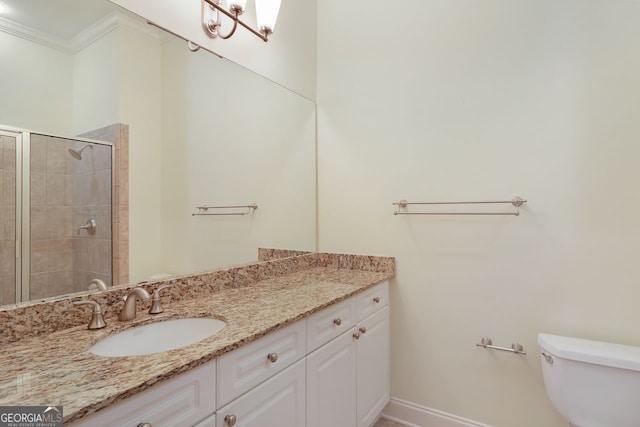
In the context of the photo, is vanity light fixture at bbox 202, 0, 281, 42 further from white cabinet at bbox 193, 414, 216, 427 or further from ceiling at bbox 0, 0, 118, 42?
white cabinet at bbox 193, 414, 216, 427

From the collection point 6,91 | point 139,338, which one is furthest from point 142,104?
point 139,338

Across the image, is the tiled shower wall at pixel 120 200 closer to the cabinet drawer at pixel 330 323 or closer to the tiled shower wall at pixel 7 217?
the tiled shower wall at pixel 7 217

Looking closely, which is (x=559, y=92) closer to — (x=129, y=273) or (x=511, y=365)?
(x=511, y=365)

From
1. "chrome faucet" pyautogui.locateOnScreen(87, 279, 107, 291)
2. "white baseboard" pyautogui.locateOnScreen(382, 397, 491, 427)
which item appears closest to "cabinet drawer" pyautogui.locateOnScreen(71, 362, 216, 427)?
"chrome faucet" pyautogui.locateOnScreen(87, 279, 107, 291)

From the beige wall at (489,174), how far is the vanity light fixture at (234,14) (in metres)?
0.67

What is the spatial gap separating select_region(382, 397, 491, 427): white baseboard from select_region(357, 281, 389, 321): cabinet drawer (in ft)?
1.99

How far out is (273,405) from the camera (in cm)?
105

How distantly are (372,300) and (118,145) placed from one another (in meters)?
1.37

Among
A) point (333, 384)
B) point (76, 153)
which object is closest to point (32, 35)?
point (76, 153)

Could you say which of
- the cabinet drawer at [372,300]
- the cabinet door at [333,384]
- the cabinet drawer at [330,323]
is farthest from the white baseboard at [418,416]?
the cabinet drawer at [330,323]

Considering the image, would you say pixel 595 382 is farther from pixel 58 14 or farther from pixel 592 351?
pixel 58 14

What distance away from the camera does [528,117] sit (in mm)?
1576

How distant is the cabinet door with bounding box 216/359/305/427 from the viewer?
912mm

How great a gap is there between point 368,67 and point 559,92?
1.04m
